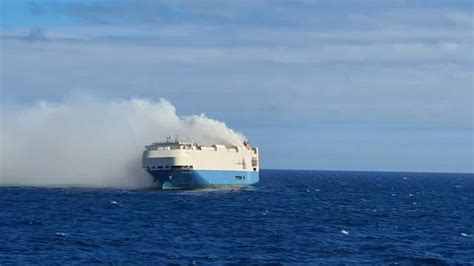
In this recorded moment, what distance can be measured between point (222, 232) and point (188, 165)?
64054 mm

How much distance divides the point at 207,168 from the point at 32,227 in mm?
71321

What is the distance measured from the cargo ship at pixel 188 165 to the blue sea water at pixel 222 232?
15778mm

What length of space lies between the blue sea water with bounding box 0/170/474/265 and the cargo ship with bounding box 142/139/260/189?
51.8 ft

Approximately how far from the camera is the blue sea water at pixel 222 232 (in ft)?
203

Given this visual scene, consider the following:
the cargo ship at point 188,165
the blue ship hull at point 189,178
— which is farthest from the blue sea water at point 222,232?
the blue ship hull at point 189,178

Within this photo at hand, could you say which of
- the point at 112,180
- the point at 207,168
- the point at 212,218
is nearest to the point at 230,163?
the point at 207,168

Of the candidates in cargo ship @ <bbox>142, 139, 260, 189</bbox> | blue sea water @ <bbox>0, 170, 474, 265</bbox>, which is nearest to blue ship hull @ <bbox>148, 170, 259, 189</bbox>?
cargo ship @ <bbox>142, 139, 260, 189</bbox>

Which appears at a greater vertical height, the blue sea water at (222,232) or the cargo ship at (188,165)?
the cargo ship at (188,165)

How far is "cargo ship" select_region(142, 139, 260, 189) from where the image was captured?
142 meters

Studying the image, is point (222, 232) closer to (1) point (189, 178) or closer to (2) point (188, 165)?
(2) point (188, 165)

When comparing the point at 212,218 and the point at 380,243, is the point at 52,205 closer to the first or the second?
the point at 212,218

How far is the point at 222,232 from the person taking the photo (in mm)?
78500

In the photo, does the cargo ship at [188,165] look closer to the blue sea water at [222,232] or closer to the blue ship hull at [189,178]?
the blue ship hull at [189,178]

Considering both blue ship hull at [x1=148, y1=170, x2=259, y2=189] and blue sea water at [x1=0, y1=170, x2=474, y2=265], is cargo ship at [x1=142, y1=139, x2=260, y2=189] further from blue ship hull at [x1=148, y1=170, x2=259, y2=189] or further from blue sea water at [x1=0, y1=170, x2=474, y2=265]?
blue sea water at [x1=0, y1=170, x2=474, y2=265]
